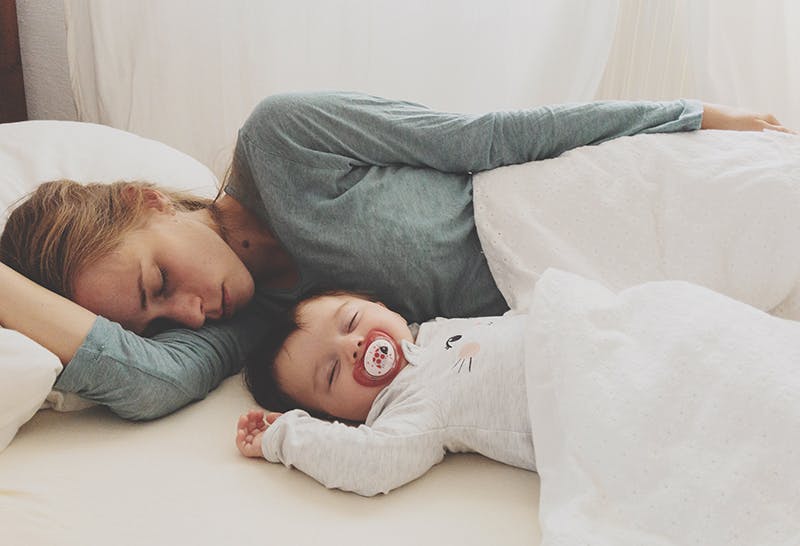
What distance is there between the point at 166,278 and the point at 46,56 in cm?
134

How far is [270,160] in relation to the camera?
4.32 feet

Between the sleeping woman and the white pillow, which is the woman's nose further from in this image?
the white pillow

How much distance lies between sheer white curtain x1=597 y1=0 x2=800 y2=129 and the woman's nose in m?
1.30

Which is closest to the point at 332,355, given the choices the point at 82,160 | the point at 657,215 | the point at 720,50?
the point at 657,215

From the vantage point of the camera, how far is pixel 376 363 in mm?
1136

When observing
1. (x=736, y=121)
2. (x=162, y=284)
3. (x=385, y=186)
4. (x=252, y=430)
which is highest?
(x=736, y=121)

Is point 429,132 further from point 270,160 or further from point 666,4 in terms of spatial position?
point 666,4

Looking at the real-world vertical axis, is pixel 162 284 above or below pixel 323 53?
below

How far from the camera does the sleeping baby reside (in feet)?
3.21

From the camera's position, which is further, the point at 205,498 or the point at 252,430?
the point at 252,430

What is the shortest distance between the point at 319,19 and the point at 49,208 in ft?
3.34

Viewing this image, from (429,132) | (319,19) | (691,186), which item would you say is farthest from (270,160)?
(319,19)

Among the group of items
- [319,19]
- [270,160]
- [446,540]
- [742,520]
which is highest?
[319,19]

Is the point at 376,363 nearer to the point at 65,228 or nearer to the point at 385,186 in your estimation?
the point at 385,186
